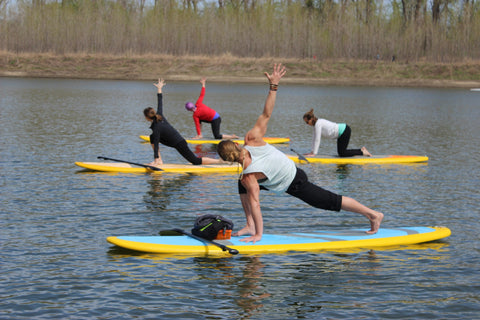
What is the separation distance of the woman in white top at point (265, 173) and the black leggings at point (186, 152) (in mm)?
7068

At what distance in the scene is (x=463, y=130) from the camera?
28484 millimetres

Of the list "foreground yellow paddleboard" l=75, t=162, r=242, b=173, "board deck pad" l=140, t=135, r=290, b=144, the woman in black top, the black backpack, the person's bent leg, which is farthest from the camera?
"board deck pad" l=140, t=135, r=290, b=144

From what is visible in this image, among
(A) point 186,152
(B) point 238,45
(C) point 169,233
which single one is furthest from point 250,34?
(C) point 169,233

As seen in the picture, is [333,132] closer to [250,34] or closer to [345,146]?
[345,146]

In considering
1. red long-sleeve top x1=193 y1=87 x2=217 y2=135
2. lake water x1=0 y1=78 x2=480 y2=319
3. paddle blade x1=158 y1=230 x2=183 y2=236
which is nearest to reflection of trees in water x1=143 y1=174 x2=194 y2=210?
lake water x1=0 y1=78 x2=480 y2=319

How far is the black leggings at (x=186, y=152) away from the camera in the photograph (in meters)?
15.9

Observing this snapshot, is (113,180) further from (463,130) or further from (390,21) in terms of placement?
(390,21)

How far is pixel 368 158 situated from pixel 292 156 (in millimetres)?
2083

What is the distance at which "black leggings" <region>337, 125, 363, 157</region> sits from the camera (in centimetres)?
1736

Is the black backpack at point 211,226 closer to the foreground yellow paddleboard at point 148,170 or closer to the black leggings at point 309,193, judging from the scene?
the black leggings at point 309,193

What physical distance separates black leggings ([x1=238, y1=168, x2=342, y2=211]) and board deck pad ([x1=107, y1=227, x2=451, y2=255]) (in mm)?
727

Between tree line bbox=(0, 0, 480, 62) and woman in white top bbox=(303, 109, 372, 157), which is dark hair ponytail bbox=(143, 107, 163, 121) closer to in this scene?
woman in white top bbox=(303, 109, 372, 157)

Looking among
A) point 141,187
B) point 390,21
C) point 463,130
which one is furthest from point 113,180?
point 390,21

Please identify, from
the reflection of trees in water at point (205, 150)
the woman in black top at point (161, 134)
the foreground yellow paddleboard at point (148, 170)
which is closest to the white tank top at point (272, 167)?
the woman in black top at point (161, 134)
